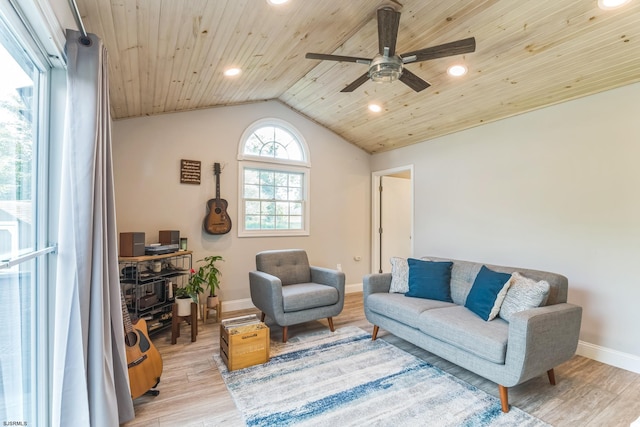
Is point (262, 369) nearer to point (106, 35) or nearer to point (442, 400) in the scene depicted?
point (442, 400)

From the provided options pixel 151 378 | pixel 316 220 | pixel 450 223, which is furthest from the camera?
pixel 316 220

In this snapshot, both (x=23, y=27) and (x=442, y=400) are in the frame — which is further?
(x=442, y=400)

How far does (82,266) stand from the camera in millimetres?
1641

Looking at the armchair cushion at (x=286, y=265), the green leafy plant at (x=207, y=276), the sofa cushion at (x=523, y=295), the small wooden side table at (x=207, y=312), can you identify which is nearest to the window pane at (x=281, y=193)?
the armchair cushion at (x=286, y=265)

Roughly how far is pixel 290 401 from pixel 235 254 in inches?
97.3

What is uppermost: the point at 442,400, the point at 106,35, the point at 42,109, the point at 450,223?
the point at 106,35

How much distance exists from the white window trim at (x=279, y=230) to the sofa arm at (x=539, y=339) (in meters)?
3.25

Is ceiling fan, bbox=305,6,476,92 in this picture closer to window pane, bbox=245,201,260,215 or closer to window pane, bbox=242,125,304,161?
window pane, bbox=242,125,304,161

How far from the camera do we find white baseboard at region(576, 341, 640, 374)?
8.80 feet

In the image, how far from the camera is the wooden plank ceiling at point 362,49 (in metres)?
2.16

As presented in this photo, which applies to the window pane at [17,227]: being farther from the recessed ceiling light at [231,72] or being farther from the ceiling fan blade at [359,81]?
the ceiling fan blade at [359,81]

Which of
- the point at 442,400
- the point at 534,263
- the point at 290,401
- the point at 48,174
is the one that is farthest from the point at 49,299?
the point at 534,263

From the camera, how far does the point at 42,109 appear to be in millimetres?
1655

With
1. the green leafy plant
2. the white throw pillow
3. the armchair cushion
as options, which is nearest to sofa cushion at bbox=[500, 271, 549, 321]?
the white throw pillow
